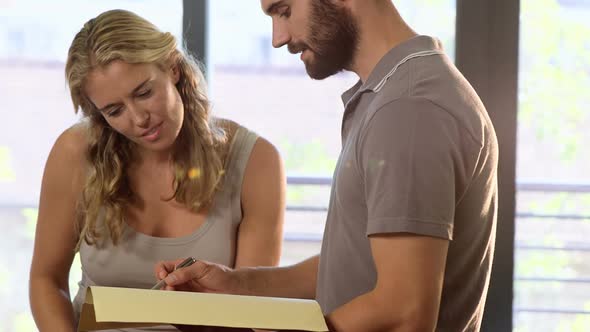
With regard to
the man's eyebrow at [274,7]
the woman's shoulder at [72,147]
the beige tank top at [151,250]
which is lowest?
the beige tank top at [151,250]

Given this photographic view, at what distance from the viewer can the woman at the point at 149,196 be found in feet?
6.66

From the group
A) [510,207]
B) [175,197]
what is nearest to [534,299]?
[510,207]

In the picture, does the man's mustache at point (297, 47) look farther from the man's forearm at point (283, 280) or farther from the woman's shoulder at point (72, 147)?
the woman's shoulder at point (72, 147)

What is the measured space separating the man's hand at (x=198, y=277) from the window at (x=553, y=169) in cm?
157

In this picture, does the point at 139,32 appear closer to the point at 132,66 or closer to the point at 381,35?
Result: the point at 132,66

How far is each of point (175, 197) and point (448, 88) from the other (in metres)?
1.12

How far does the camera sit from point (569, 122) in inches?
114

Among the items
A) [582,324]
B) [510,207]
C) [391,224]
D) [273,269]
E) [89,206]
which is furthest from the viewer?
[582,324]

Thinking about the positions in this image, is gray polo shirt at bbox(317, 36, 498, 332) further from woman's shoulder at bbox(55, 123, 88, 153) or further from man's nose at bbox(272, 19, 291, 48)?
woman's shoulder at bbox(55, 123, 88, 153)

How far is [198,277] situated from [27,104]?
5.98 ft

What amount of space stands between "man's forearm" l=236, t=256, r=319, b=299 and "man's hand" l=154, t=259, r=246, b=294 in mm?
26

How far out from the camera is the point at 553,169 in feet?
9.77

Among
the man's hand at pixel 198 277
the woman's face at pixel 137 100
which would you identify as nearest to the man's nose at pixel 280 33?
the man's hand at pixel 198 277

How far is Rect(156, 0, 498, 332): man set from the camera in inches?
40.4
